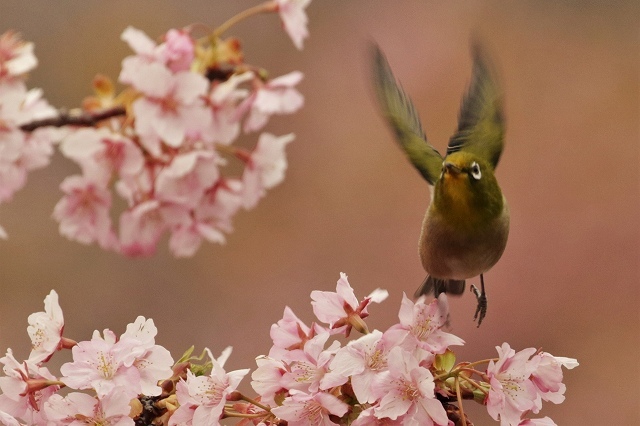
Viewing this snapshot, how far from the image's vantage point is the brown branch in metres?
0.99

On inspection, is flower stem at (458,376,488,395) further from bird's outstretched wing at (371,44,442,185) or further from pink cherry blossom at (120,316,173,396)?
bird's outstretched wing at (371,44,442,185)

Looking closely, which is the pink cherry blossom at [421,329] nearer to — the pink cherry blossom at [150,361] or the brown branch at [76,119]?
the pink cherry blossom at [150,361]

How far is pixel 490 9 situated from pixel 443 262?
244 cm

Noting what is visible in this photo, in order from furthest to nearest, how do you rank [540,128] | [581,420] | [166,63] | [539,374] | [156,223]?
[540,128], [581,420], [156,223], [166,63], [539,374]

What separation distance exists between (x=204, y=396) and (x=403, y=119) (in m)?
0.38

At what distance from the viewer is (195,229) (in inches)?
46.3

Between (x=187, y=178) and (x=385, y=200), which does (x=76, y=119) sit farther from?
(x=385, y=200)

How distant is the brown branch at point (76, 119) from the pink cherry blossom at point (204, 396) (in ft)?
1.61

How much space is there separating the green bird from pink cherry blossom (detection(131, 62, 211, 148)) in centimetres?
28

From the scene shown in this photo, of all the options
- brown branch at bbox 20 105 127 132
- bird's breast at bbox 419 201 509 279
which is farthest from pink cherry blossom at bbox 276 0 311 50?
bird's breast at bbox 419 201 509 279

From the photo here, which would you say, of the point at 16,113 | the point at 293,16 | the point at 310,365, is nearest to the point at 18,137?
the point at 16,113

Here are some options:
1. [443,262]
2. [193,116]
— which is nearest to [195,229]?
[193,116]

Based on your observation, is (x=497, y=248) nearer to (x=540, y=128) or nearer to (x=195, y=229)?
(x=195, y=229)

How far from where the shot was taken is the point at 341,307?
637mm
